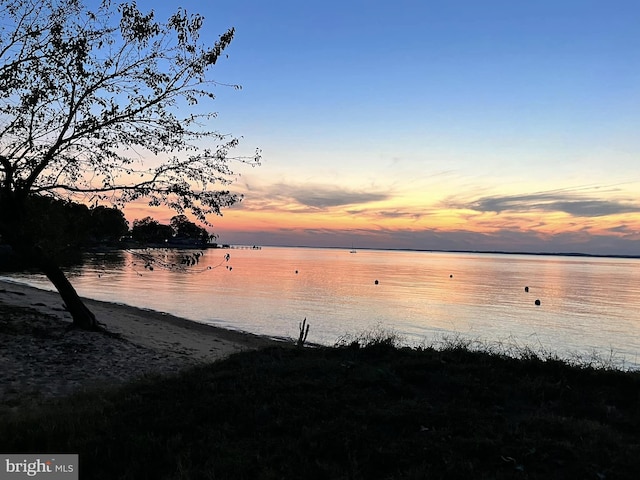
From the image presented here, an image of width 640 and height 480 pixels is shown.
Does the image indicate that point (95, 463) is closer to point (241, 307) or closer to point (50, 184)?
point (50, 184)

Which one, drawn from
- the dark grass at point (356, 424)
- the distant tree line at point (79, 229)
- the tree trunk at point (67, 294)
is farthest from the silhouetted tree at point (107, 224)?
the dark grass at point (356, 424)

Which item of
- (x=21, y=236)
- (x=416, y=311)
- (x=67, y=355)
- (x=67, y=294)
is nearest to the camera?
(x=67, y=355)

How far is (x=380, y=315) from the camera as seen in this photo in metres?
36.9

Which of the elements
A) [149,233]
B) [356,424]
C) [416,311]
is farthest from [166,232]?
[416,311]

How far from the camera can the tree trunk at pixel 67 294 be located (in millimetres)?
15531

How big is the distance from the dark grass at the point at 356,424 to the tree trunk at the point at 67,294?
7.81 meters

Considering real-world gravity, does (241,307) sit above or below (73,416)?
below

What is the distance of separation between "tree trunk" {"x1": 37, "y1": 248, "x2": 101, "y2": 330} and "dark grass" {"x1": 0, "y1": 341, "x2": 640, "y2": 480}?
25.6ft

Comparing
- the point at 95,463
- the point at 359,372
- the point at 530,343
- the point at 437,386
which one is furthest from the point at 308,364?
the point at 530,343

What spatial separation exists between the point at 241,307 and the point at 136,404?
32342 millimetres

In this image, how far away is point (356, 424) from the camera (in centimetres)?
671

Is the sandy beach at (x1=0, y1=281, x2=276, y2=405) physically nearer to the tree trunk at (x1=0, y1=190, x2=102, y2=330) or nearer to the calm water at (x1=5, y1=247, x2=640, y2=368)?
the tree trunk at (x1=0, y1=190, x2=102, y2=330)

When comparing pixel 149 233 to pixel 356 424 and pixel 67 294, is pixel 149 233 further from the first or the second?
pixel 356 424

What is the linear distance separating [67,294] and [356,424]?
13541mm
